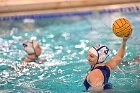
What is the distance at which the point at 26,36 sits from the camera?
7.18 meters

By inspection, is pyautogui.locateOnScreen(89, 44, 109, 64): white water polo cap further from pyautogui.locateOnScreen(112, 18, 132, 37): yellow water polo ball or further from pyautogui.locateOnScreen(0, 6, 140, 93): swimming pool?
pyautogui.locateOnScreen(0, 6, 140, 93): swimming pool

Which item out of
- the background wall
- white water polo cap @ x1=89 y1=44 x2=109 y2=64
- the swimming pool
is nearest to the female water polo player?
white water polo cap @ x1=89 y1=44 x2=109 y2=64

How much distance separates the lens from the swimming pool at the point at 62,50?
16.0 ft

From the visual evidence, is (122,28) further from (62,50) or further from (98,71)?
(62,50)

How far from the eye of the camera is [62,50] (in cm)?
634

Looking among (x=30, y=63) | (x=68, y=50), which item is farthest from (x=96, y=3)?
(x=30, y=63)

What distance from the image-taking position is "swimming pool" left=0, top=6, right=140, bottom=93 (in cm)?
487

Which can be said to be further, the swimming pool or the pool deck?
the pool deck

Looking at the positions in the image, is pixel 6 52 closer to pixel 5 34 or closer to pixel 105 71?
pixel 5 34

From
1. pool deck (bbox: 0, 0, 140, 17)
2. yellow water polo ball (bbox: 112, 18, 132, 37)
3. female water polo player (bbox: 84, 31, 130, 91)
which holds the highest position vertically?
pool deck (bbox: 0, 0, 140, 17)

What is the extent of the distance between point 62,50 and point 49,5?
208cm

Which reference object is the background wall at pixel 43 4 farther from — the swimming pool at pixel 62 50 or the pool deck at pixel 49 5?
the swimming pool at pixel 62 50

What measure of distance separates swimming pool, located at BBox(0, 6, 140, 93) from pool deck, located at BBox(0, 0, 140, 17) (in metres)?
0.15

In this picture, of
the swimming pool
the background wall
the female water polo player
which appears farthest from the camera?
the background wall
